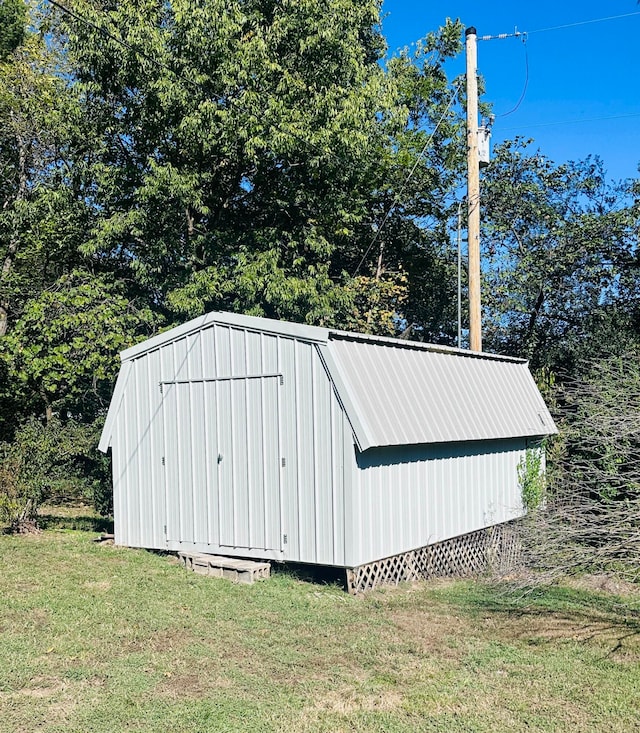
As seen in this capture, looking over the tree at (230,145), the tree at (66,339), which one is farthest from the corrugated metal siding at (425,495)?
the tree at (66,339)

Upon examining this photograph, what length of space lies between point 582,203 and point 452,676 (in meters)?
16.0

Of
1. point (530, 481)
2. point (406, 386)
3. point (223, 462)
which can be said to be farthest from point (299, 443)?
point (530, 481)

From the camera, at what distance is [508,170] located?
19828 mm

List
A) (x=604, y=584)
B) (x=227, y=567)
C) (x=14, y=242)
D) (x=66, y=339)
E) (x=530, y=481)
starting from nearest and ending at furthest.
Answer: (x=227, y=567), (x=604, y=584), (x=530, y=481), (x=66, y=339), (x=14, y=242)

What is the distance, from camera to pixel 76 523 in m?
12.8

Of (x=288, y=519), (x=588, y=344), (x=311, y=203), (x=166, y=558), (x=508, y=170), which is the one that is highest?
(x=508, y=170)

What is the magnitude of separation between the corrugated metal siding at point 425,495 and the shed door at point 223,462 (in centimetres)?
111

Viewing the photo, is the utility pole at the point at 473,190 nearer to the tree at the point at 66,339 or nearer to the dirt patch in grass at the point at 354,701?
the tree at the point at 66,339

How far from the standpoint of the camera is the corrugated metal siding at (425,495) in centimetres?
788

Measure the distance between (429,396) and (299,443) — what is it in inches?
71.6

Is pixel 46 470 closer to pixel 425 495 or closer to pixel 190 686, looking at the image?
pixel 425 495

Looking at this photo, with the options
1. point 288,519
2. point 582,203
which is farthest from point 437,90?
point 288,519

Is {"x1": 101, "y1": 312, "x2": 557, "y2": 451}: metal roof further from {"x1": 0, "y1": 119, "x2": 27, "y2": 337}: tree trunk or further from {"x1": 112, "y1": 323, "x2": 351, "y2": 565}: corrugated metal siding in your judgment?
{"x1": 0, "y1": 119, "x2": 27, "y2": 337}: tree trunk

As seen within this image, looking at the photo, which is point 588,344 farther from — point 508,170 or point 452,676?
point 452,676
